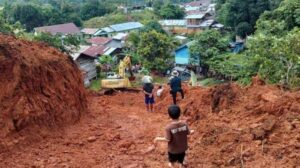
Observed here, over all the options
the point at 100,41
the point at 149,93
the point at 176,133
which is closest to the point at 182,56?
the point at 100,41

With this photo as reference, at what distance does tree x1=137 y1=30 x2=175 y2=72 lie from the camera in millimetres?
36969

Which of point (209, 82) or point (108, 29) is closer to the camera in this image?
point (209, 82)

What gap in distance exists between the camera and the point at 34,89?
32.8 ft

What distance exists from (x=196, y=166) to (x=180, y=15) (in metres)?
68.4

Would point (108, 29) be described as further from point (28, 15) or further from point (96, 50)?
point (96, 50)

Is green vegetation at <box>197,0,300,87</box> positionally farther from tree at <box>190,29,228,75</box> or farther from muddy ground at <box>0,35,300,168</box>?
muddy ground at <box>0,35,300,168</box>

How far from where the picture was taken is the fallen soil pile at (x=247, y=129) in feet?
23.5

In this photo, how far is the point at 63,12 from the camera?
6975 centimetres

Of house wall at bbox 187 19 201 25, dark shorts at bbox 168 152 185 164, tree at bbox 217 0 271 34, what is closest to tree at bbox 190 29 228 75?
tree at bbox 217 0 271 34

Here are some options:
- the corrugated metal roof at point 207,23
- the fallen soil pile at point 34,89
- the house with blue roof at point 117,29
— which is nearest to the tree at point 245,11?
the corrugated metal roof at point 207,23

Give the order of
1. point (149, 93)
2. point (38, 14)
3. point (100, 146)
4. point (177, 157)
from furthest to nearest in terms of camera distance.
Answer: point (38, 14) < point (149, 93) < point (100, 146) < point (177, 157)

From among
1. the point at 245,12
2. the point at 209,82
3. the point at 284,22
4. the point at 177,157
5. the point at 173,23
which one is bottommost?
the point at 209,82

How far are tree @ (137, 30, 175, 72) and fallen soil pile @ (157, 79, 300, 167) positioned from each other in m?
26.0

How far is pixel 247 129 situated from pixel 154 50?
2940 cm
